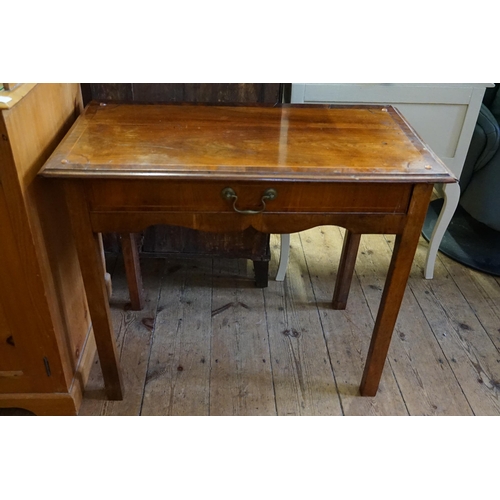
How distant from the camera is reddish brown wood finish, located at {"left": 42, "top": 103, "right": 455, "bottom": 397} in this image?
1035 mm

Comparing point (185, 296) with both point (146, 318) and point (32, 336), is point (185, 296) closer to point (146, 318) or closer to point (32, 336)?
point (146, 318)

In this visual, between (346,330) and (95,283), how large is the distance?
0.90 meters

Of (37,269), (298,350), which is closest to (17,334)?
(37,269)

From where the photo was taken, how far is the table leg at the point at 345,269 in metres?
1.62

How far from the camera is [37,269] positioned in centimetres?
113

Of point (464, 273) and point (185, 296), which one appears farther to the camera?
point (464, 273)

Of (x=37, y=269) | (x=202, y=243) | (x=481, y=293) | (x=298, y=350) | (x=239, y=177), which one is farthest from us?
(x=481, y=293)

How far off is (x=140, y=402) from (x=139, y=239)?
60 cm

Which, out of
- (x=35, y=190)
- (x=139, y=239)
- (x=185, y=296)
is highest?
(x=35, y=190)

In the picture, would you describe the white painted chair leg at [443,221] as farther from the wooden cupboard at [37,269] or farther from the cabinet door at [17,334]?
the cabinet door at [17,334]

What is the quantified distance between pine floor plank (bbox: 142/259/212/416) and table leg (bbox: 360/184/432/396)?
49 centimetres

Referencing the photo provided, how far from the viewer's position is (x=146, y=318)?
1728 millimetres

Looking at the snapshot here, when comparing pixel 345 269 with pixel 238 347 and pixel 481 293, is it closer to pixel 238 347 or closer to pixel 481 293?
pixel 238 347

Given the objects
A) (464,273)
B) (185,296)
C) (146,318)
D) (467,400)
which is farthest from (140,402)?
(464,273)
